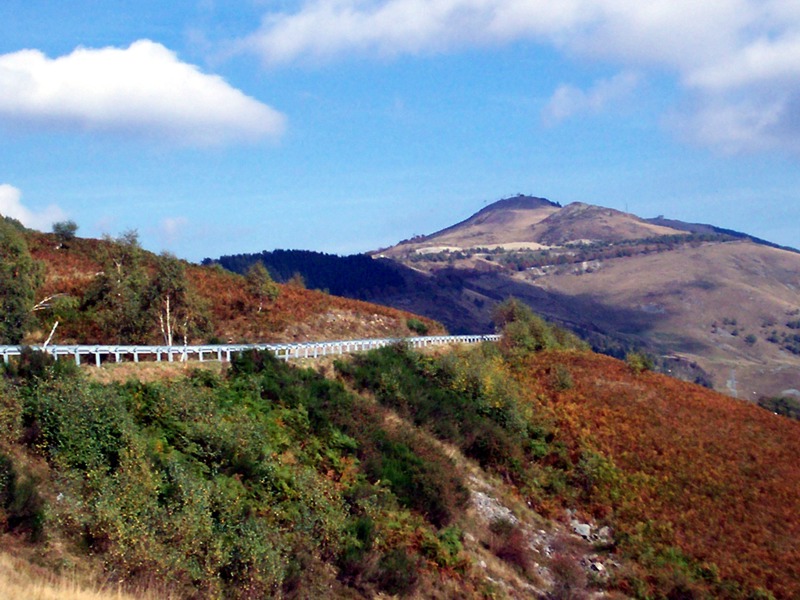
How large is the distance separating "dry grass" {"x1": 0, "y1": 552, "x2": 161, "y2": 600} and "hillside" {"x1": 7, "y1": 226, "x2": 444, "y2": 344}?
22538mm

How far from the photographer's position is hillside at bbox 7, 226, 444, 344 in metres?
38.3

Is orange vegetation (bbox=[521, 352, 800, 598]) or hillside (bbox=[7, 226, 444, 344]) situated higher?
hillside (bbox=[7, 226, 444, 344])

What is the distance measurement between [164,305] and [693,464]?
78.0ft

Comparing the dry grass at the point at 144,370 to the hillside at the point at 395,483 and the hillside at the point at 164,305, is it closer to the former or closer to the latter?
the hillside at the point at 395,483

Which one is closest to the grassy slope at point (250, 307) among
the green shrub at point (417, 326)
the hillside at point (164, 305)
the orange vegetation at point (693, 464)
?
the hillside at point (164, 305)

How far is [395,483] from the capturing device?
2523cm

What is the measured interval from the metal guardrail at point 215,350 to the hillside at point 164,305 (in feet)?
11.5

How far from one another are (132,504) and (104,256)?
1292 inches

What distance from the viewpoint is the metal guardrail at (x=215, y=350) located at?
972 inches

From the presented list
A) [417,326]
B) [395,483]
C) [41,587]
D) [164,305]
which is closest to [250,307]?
[417,326]

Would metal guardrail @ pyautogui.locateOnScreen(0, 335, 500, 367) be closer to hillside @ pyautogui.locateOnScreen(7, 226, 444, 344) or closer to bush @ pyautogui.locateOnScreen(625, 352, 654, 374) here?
hillside @ pyautogui.locateOnScreen(7, 226, 444, 344)

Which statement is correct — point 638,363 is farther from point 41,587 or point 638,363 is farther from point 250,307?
point 41,587

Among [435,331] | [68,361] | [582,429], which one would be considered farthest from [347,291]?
[68,361]

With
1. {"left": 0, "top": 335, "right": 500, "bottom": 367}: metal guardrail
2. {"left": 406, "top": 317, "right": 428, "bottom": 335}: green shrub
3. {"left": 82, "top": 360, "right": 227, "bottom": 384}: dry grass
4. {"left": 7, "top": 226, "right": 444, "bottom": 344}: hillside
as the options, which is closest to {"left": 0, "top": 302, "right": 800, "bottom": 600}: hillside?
{"left": 82, "top": 360, "right": 227, "bottom": 384}: dry grass
